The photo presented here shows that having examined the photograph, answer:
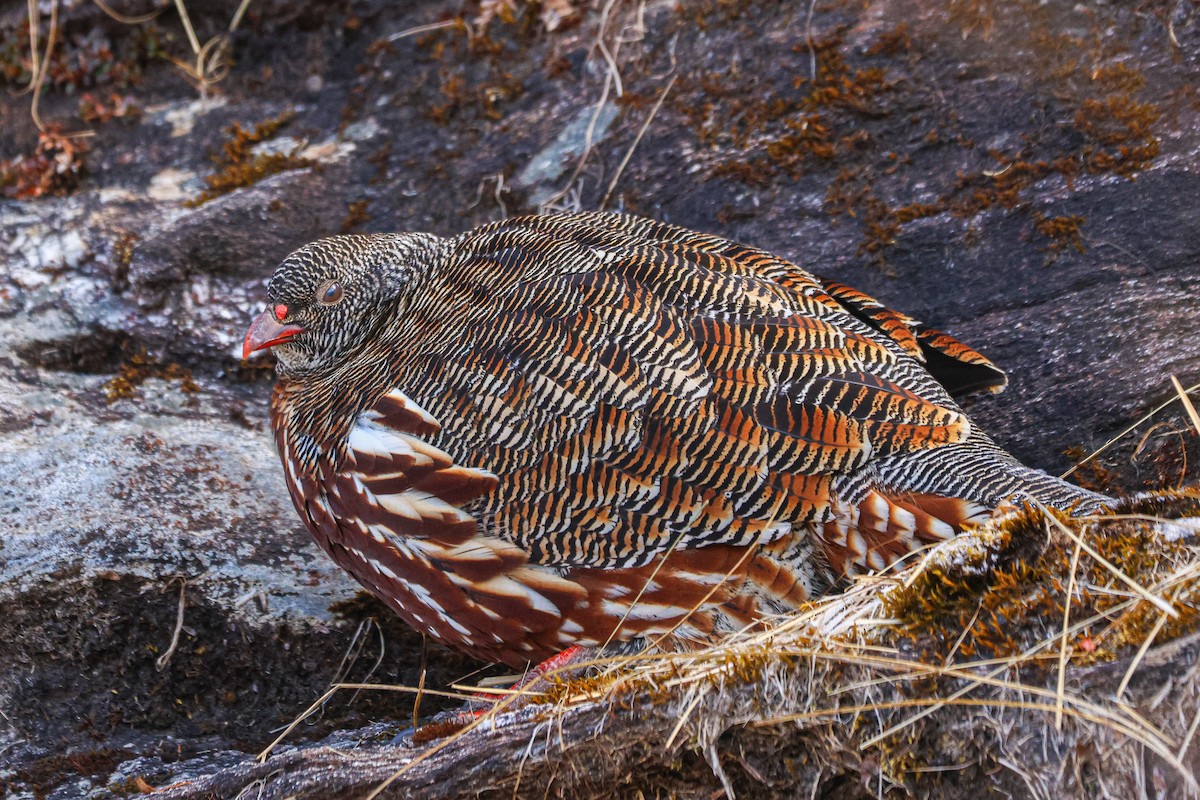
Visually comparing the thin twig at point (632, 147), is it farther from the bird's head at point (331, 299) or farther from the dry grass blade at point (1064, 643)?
the dry grass blade at point (1064, 643)

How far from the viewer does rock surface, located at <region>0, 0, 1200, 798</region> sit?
4508 millimetres

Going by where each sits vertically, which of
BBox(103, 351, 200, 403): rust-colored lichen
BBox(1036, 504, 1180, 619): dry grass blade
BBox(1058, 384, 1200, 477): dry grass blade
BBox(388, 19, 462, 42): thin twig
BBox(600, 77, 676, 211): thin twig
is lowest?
BBox(1058, 384, 1200, 477): dry grass blade

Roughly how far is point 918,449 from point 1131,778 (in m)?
1.50

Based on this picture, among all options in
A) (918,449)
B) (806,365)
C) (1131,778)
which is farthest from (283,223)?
(1131,778)

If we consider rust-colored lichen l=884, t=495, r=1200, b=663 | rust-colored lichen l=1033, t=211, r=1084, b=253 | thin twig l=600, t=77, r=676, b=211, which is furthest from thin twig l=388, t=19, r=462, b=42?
rust-colored lichen l=884, t=495, r=1200, b=663

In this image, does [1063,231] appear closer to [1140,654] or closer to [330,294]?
[1140,654]

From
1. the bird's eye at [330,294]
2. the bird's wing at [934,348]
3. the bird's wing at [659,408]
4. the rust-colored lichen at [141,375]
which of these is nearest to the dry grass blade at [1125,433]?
the bird's wing at [934,348]

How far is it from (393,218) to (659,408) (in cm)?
308

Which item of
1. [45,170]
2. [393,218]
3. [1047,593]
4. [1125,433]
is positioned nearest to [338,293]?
[393,218]

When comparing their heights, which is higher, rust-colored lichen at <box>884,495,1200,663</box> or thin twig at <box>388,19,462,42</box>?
thin twig at <box>388,19,462,42</box>

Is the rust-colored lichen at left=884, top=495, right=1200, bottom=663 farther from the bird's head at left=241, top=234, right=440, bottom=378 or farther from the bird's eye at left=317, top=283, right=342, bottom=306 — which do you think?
the bird's eye at left=317, top=283, right=342, bottom=306

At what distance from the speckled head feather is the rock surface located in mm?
873

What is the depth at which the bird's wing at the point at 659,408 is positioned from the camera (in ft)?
12.6

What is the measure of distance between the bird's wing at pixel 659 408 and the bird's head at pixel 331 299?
827 millimetres
